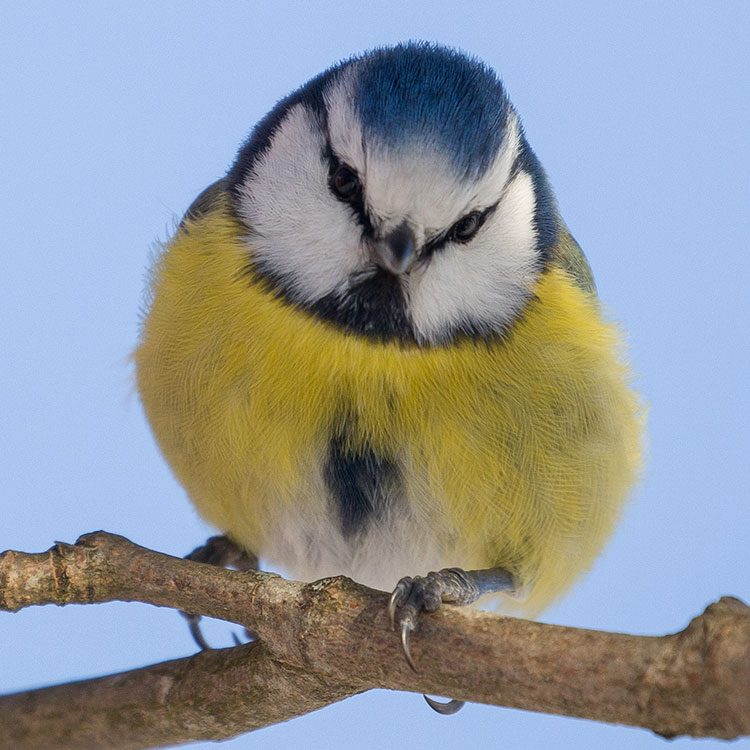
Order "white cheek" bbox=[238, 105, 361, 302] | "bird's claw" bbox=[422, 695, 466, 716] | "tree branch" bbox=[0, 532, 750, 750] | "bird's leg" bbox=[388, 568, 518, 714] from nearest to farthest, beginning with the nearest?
1. "tree branch" bbox=[0, 532, 750, 750]
2. "bird's leg" bbox=[388, 568, 518, 714]
3. "white cheek" bbox=[238, 105, 361, 302]
4. "bird's claw" bbox=[422, 695, 466, 716]

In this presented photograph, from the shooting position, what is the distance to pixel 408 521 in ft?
3.69

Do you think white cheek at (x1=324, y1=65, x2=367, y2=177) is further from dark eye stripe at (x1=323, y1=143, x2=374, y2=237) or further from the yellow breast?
the yellow breast

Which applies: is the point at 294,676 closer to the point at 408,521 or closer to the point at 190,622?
the point at 408,521

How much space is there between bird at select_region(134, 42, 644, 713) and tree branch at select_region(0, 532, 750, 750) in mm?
60

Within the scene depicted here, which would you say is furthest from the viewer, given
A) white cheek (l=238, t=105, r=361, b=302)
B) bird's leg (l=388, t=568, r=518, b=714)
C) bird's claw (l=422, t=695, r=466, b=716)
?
bird's claw (l=422, t=695, r=466, b=716)

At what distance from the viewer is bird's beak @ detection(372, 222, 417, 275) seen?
0.92m

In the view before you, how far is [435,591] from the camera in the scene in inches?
36.1

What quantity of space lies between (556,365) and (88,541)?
54cm

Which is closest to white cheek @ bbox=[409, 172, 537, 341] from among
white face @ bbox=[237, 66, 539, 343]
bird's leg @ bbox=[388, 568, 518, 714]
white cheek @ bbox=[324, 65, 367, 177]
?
white face @ bbox=[237, 66, 539, 343]

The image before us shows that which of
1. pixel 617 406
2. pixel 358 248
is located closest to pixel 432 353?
pixel 358 248

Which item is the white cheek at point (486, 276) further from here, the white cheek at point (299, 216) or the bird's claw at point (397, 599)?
the bird's claw at point (397, 599)

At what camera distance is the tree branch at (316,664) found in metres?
0.74

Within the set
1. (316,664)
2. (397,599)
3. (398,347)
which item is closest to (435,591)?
(397,599)

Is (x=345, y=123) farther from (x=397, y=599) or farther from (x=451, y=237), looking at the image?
(x=397, y=599)
